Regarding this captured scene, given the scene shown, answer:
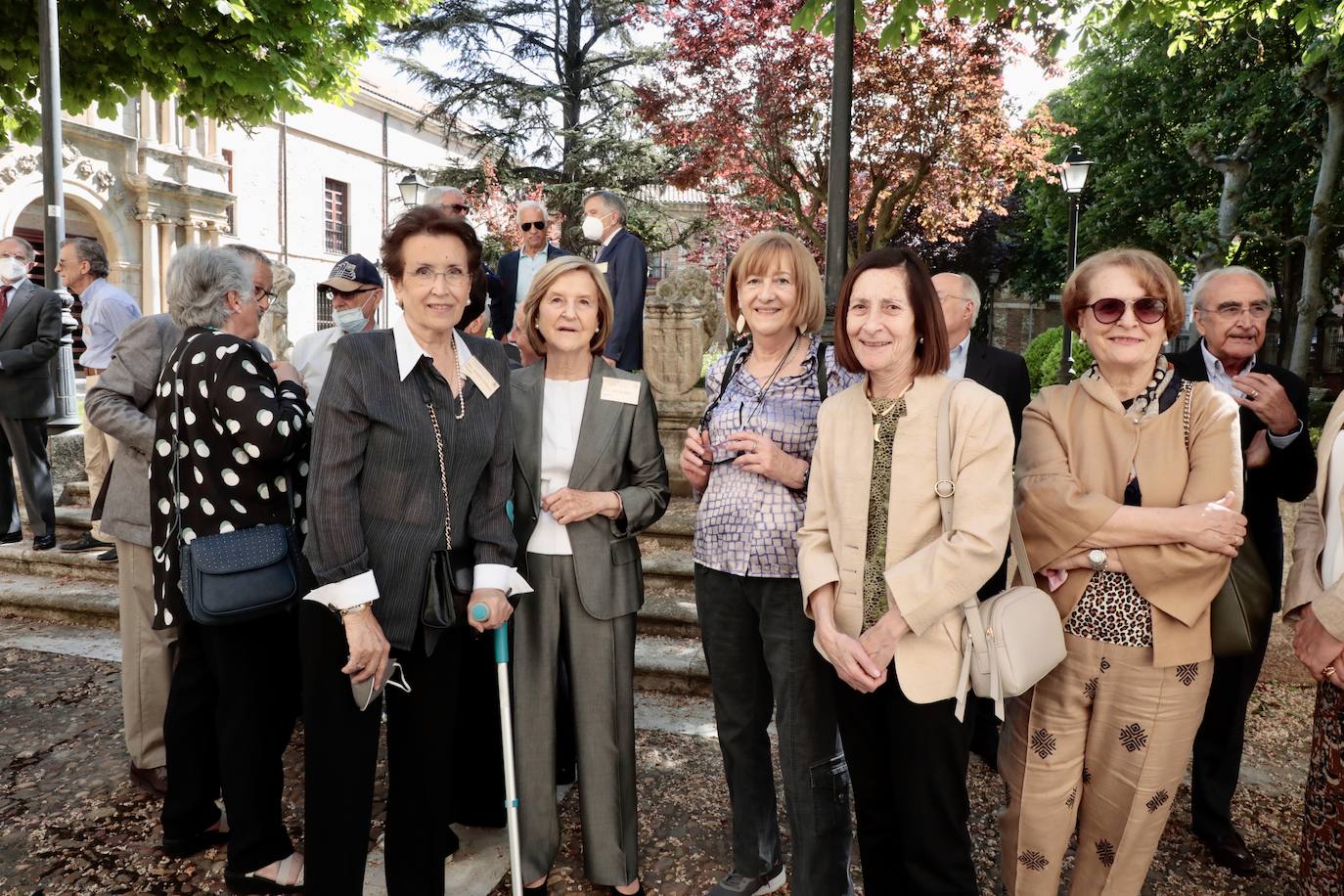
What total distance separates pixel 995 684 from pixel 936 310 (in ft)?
3.15

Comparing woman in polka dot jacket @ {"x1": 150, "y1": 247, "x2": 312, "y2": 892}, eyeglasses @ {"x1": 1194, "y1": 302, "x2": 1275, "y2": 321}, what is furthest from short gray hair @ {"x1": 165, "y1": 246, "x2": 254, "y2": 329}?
eyeglasses @ {"x1": 1194, "y1": 302, "x2": 1275, "y2": 321}

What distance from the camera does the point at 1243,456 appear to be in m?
2.87

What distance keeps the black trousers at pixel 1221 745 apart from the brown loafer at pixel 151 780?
13.2ft

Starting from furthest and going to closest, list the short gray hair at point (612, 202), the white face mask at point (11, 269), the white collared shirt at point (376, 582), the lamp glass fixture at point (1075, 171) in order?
the lamp glass fixture at point (1075, 171), the white face mask at point (11, 269), the short gray hair at point (612, 202), the white collared shirt at point (376, 582)

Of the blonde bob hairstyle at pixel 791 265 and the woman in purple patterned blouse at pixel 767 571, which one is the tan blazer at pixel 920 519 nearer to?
the woman in purple patterned blouse at pixel 767 571

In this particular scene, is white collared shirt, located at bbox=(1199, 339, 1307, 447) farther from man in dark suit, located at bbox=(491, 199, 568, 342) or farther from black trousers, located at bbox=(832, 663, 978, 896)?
man in dark suit, located at bbox=(491, 199, 568, 342)

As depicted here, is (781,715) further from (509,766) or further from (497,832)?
(497,832)

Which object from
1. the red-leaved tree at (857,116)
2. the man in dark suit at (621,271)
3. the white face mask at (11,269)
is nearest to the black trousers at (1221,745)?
the man in dark suit at (621,271)

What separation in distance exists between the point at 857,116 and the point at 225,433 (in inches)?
456

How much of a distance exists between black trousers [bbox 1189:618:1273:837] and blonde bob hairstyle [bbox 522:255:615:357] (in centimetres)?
257

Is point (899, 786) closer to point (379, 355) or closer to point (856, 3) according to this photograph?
point (379, 355)

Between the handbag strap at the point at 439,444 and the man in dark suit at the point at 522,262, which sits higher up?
the man in dark suit at the point at 522,262

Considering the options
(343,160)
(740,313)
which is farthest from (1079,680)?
(343,160)

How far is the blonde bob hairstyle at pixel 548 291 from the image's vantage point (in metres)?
2.71
